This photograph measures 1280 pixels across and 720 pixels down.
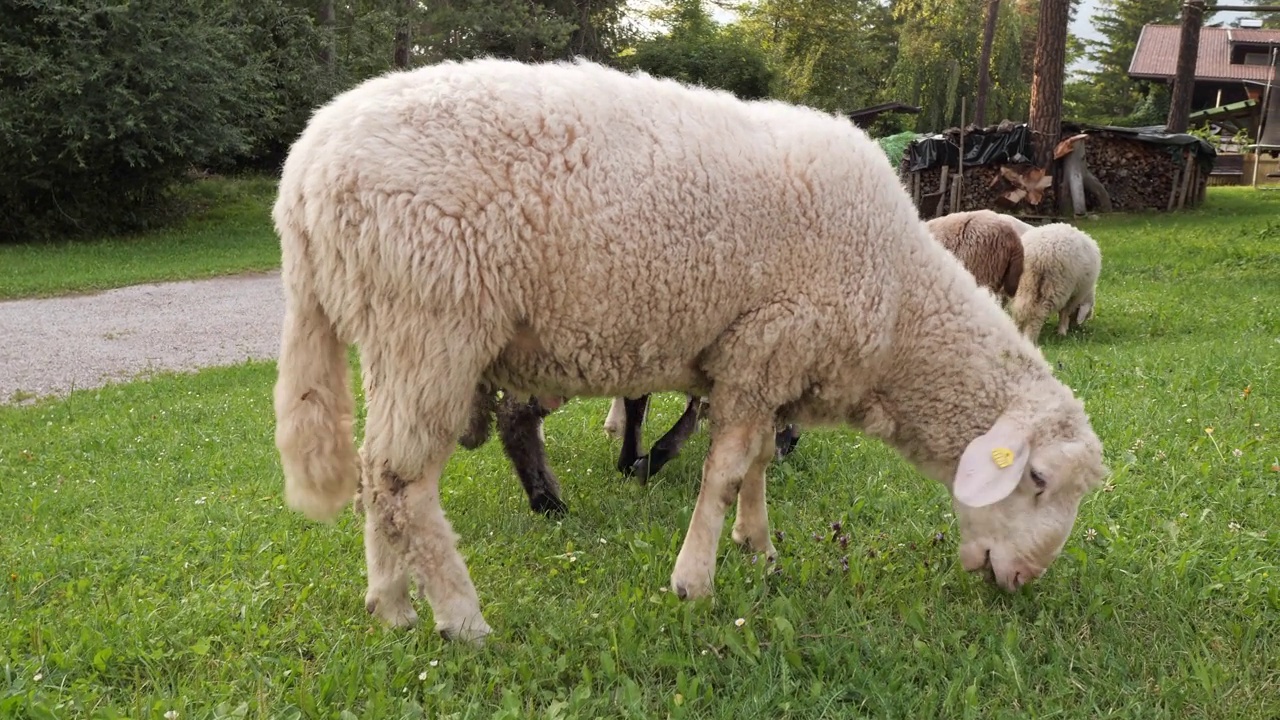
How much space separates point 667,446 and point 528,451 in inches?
31.7

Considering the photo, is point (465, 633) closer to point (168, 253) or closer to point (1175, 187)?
point (168, 253)

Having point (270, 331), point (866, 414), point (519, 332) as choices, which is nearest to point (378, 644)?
point (519, 332)

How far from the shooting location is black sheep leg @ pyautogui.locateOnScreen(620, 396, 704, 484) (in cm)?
475

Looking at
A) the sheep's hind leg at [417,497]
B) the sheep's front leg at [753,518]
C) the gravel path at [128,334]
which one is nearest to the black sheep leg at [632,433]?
the sheep's front leg at [753,518]

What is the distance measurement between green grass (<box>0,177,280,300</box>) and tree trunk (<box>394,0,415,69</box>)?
5453 millimetres

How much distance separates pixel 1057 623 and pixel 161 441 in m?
4.97

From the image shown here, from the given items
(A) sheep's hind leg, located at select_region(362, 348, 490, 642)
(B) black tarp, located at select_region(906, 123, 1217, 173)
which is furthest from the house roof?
(A) sheep's hind leg, located at select_region(362, 348, 490, 642)

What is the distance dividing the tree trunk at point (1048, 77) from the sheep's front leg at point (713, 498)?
14480 millimetres

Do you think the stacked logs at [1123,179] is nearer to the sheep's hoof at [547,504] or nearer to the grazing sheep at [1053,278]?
the grazing sheep at [1053,278]

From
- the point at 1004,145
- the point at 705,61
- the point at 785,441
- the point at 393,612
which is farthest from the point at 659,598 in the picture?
the point at 705,61

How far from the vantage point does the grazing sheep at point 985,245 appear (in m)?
8.73

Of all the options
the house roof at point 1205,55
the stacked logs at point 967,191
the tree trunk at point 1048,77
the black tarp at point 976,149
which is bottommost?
the stacked logs at point 967,191

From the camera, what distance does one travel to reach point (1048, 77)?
16.2 meters

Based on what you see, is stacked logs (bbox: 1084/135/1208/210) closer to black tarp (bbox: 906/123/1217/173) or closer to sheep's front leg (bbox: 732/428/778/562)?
black tarp (bbox: 906/123/1217/173)
